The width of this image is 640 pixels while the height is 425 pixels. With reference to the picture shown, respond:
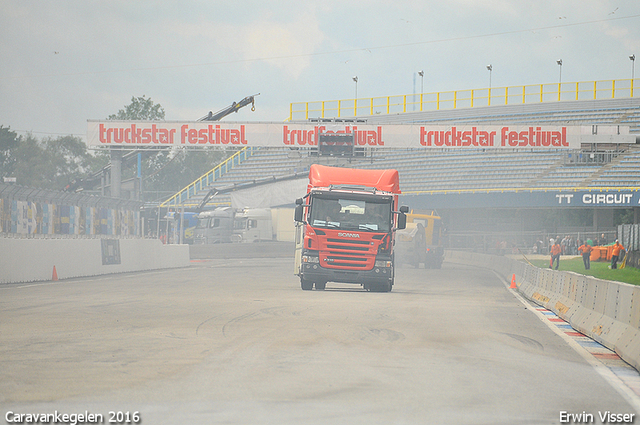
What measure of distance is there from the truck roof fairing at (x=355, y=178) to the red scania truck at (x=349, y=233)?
0.27 metres

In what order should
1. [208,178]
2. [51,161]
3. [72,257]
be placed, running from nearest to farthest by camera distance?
1. [72,257]
2. [208,178]
3. [51,161]

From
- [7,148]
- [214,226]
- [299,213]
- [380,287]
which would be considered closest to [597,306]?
[380,287]

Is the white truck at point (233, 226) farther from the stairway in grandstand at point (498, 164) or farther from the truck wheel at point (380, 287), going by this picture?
the truck wheel at point (380, 287)

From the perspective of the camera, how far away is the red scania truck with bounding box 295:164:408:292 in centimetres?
2031

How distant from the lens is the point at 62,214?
26.4m

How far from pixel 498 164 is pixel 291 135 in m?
27.0

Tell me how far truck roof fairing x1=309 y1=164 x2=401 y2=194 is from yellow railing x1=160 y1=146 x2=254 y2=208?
4366cm

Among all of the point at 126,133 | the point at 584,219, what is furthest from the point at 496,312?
the point at 584,219

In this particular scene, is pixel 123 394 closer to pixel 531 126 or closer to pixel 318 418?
pixel 318 418

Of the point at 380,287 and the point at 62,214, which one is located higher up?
the point at 62,214

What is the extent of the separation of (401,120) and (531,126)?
2863cm

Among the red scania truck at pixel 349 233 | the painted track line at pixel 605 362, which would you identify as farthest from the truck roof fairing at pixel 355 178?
the painted track line at pixel 605 362

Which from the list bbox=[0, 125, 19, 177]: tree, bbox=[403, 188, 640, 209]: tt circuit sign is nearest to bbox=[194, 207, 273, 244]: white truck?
bbox=[403, 188, 640, 209]: tt circuit sign

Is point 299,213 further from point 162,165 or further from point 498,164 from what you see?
point 162,165
